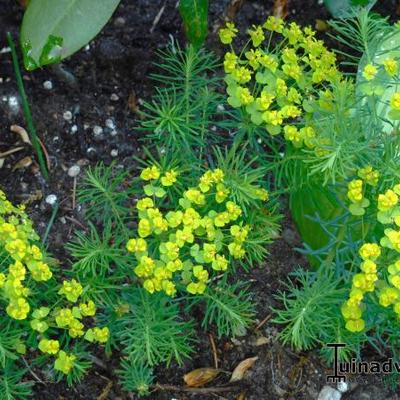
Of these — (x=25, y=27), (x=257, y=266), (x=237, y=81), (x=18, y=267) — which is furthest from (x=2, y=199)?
(x=257, y=266)

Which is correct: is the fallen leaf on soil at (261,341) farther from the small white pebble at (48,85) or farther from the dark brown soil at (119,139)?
the small white pebble at (48,85)

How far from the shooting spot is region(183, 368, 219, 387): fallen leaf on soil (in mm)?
1549

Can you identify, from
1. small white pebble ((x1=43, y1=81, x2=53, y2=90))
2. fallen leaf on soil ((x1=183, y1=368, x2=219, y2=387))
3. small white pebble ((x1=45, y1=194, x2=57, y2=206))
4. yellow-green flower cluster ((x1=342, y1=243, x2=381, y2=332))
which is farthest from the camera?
small white pebble ((x1=43, y1=81, x2=53, y2=90))

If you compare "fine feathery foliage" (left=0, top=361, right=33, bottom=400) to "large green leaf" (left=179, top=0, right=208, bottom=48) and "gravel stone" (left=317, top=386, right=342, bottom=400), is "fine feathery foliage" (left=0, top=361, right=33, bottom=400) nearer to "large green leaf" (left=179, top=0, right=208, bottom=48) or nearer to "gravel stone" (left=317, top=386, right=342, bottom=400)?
"gravel stone" (left=317, top=386, right=342, bottom=400)

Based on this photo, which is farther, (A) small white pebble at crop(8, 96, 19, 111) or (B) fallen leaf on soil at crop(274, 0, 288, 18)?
(B) fallen leaf on soil at crop(274, 0, 288, 18)

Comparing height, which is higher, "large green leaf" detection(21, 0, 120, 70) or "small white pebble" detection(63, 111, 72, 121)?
"large green leaf" detection(21, 0, 120, 70)

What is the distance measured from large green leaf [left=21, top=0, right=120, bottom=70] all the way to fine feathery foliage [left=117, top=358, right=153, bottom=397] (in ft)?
1.91

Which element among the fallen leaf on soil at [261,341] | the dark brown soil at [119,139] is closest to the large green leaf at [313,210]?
the dark brown soil at [119,139]

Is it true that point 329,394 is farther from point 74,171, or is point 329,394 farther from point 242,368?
point 74,171

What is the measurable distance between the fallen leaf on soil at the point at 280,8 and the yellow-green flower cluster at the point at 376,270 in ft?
2.70

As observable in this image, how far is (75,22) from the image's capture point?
4.76 feet

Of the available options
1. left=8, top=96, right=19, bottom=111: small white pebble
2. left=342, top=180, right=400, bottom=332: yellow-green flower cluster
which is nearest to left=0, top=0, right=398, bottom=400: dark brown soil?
left=8, top=96, right=19, bottom=111: small white pebble

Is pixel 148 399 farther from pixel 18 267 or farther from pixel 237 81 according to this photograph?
pixel 237 81

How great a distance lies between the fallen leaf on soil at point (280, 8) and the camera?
1.93m
